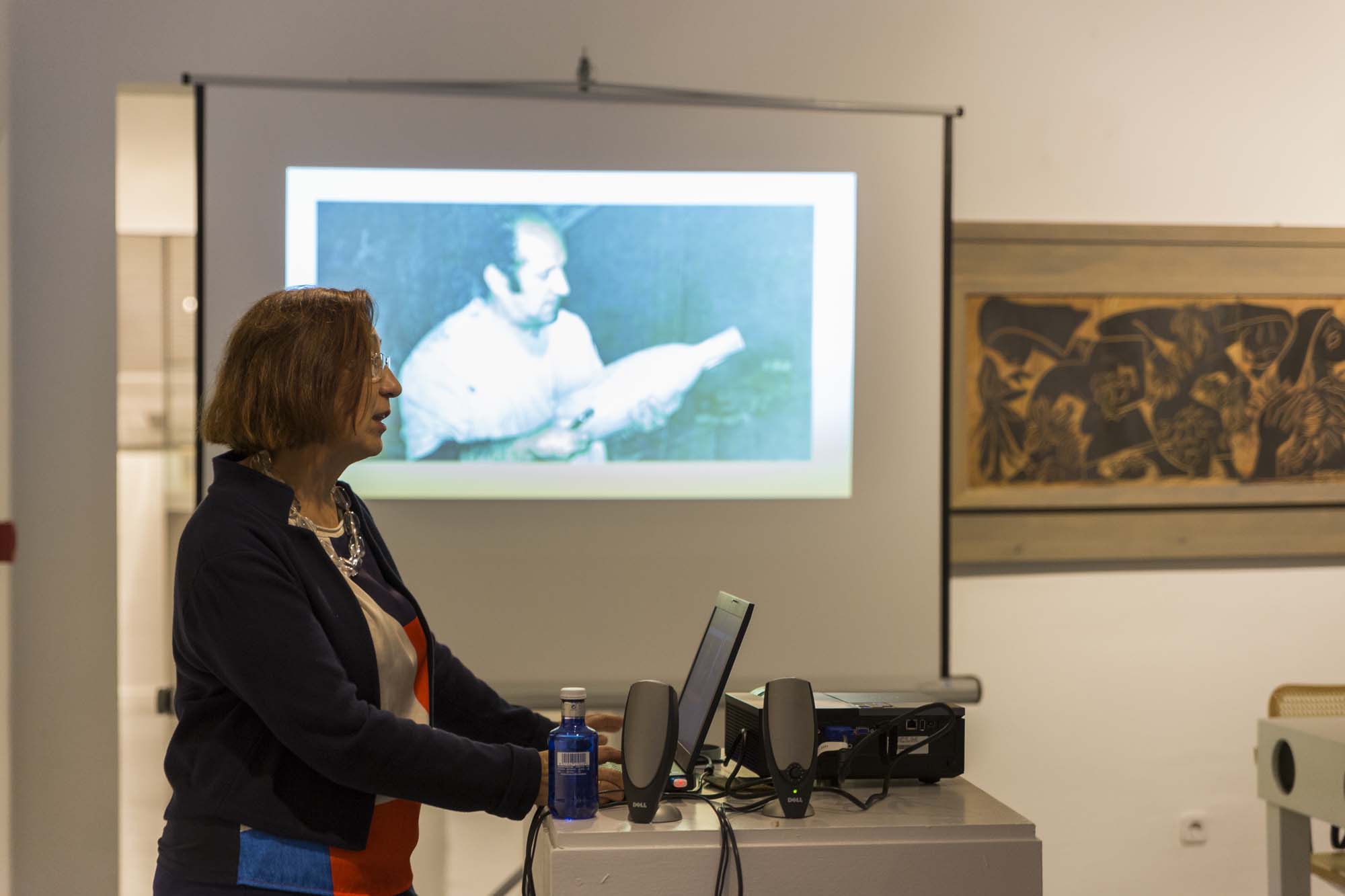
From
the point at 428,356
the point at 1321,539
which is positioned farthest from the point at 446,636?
the point at 1321,539

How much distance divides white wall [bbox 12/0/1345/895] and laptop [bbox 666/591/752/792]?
1723 mm

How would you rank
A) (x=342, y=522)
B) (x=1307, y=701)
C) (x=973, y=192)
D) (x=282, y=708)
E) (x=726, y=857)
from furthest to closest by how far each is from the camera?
(x=973, y=192) → (x=1307, y=701) → (x=342, y=522) → (x=726, y=857) → (x=282, y=708)

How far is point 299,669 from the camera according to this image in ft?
5.11

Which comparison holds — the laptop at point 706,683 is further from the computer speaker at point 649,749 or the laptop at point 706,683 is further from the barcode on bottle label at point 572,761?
the barcode on bottle label at point 572,761

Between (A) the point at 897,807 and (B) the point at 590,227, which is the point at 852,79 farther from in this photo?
(A) the point at 897,807

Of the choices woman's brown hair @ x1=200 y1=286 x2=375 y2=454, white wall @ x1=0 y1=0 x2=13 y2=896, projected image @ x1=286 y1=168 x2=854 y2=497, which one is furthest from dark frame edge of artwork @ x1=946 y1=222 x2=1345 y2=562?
white wall @ x1=0 y1=0 x2=13 y2=896

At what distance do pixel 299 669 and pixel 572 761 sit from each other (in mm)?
413

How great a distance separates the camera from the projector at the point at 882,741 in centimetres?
192

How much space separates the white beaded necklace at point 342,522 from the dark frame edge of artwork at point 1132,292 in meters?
1.99

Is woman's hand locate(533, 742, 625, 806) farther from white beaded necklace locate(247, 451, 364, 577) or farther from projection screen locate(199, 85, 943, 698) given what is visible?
projection screen locate(199, 85, 943, 698)

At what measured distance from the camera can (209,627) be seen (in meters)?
1.57

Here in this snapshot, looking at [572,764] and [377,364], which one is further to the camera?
[377,364]

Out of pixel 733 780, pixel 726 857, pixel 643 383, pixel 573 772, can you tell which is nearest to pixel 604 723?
pixel 733 780

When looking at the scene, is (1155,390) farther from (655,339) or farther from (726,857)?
(726,857)
